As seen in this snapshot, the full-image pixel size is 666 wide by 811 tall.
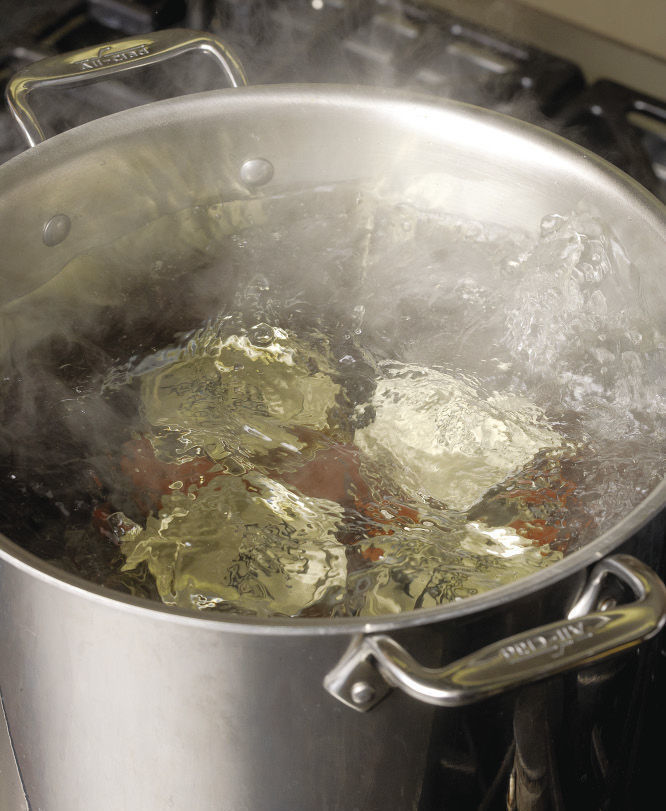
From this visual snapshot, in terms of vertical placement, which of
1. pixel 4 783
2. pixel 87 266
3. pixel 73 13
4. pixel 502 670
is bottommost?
pixel 4 783

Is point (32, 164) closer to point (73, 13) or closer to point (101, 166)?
point (101, 166)

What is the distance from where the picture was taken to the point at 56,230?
0.77 m

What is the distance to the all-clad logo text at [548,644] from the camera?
Result: 41 centimetres

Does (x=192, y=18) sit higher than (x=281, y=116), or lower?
higher

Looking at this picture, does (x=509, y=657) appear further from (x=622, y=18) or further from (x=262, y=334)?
(x=622, y=18)

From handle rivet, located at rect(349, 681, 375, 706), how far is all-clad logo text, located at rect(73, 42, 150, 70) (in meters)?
0.56

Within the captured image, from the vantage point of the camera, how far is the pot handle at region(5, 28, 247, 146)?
723 mm

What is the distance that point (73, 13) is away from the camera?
108 centimetres

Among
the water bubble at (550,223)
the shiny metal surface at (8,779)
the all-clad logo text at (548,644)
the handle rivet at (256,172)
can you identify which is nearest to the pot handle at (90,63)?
the handle rivet at (256,172)

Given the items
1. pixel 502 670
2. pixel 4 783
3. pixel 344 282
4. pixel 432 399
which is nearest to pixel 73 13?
pixel 344 282

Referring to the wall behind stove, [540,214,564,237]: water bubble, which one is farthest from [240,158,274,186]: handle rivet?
the wall behind stove

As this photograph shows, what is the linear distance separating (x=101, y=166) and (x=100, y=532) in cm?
33

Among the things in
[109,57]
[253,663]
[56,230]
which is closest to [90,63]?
[109,57]

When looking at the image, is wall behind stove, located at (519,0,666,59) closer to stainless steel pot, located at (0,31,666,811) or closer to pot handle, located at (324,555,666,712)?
stainless steel pot, located at (0,31,666,811)
